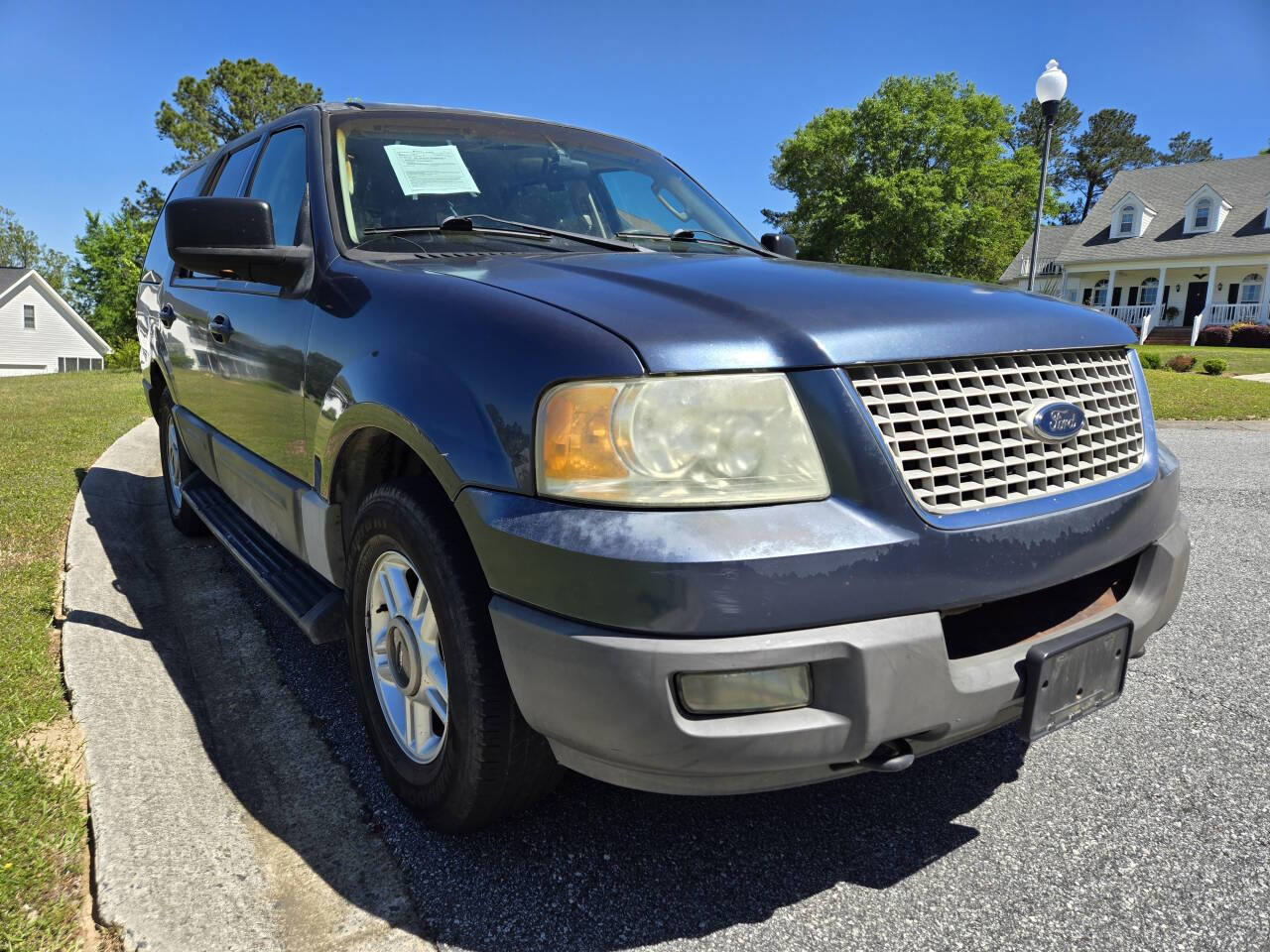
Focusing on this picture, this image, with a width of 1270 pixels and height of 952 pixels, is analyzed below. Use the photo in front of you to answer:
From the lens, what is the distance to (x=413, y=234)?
274 cm

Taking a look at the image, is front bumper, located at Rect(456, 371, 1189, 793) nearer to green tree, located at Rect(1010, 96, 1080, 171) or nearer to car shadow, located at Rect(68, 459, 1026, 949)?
car shadow, located at Rect(68, 459, 1026, 949)

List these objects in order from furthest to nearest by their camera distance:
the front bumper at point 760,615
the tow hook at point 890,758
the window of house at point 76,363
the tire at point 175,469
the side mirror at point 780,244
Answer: the window of house at point 76,363, the tire at point 175,469, the side mirror at point 780,244, the tow hook at point 890,758, the front bumper at point 760,615

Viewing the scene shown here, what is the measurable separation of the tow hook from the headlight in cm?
52

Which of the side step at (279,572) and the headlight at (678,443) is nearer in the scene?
the headlight at (678,443)

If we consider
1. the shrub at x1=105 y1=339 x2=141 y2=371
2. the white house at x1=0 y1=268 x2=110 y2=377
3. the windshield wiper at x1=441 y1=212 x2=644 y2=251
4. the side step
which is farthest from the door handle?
the white house at x1=0 y1=268 x2=110 y2=377

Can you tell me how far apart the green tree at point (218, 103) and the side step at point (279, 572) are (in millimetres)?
43006

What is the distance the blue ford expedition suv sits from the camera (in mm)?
1607

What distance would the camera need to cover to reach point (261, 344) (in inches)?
114

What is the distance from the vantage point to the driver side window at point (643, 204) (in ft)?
10.6

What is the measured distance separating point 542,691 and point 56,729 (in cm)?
180

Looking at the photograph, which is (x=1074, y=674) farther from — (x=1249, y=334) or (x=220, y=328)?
(x=1249, y=334)

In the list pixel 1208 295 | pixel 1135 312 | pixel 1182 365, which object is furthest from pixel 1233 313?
pixel 1182 365

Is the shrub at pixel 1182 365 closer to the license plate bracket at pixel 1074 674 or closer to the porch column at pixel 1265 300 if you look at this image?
the license plate bracket at pixel 1074 674

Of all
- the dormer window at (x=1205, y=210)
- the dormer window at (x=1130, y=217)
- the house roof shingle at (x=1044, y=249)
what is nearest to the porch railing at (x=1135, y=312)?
the dormer window at (x=1130, y=217)
